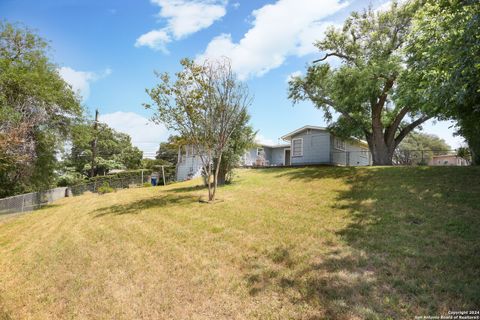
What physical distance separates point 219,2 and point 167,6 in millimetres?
1950

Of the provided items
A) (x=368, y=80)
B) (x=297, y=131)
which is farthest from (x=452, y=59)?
(x=297, y=131)

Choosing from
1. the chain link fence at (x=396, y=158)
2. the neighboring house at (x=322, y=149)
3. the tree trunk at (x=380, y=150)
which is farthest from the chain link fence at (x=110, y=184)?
the tree trunk at (x=380, y=150)

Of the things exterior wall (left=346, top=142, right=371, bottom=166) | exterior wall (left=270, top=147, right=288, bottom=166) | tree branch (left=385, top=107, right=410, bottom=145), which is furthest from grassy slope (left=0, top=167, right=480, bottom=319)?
exterior wall (left=270, top=147, right=288, bottom=166)

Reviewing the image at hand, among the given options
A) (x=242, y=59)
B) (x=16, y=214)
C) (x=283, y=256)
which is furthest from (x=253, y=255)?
(x=16, y=214)

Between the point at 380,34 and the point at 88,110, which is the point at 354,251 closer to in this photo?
the point at 380,34

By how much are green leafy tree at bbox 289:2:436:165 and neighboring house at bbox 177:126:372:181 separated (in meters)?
2.78

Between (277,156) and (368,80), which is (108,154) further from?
(368,80)

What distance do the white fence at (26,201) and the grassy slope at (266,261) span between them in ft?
17.2

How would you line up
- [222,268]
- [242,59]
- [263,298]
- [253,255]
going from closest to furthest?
[263,298], [222,268], [253,255], [242,59]

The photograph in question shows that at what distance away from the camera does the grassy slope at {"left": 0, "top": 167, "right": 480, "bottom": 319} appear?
3.51m

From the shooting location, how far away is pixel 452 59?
211 inches

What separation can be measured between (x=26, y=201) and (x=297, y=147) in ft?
68.5

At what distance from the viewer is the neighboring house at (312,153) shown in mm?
22500

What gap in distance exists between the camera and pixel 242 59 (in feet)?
36.0
